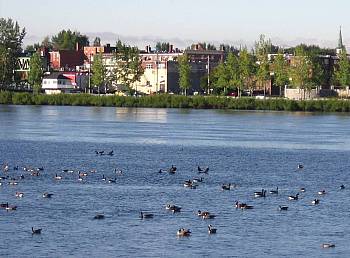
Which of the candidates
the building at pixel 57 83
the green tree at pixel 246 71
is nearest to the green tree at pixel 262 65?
the green tree at pixel 246 71

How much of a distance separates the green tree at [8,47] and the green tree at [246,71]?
37994mm

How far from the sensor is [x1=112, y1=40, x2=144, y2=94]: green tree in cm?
16600

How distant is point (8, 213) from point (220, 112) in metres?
97.6

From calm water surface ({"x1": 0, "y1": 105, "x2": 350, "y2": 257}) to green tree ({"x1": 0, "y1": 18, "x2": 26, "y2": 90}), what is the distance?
253 ft

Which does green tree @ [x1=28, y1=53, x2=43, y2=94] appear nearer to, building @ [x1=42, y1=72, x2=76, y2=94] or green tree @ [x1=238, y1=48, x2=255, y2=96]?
building @ [x1=42, y1=72, x2=76, y2=94]

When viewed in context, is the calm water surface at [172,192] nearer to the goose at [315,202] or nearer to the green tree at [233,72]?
the goose at [315,202]

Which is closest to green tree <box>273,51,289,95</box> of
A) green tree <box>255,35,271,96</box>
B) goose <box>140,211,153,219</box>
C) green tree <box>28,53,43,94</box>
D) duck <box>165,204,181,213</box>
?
green tree <box>255,35,271,96</box>

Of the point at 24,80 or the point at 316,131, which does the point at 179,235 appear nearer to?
the point at 316,131

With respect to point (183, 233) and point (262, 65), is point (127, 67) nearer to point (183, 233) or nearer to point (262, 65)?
point (262, 65)

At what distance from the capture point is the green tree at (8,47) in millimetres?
173663

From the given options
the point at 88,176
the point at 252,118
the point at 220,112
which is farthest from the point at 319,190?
the point at 220,112

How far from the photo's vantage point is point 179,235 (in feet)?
121

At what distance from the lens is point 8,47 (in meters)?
181

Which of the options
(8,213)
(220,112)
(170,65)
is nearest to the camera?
(8,213)
